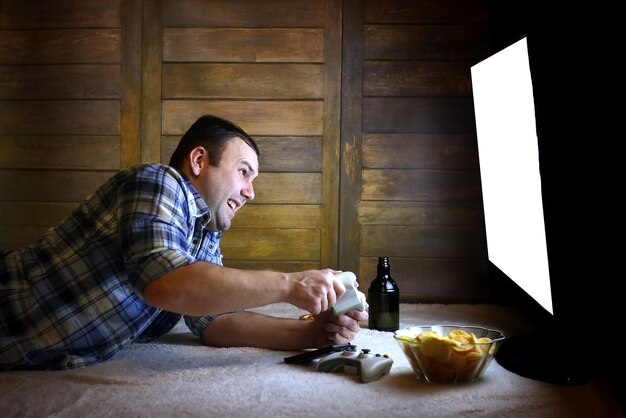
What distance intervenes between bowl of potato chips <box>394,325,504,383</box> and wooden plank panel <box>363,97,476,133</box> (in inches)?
60.9

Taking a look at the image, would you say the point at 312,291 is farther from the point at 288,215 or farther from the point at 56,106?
the point at 56,106

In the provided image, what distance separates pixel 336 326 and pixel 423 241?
132 centimetres

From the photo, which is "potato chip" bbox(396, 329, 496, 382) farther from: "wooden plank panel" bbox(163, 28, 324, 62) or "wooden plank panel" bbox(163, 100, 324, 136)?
"wooden plank panel" bbox(163, 28, 324, 62)

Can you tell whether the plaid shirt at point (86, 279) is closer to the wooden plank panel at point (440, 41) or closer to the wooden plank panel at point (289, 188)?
the wooden plank panel at point (289, 188)

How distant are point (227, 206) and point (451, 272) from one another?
1402 mm

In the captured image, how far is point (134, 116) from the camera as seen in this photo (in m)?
2.82

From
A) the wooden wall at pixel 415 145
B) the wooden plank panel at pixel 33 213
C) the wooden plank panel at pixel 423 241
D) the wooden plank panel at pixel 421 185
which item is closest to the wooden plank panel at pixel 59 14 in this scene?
the wooden plank panel at pixel 33 213

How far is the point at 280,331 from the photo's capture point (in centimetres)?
163

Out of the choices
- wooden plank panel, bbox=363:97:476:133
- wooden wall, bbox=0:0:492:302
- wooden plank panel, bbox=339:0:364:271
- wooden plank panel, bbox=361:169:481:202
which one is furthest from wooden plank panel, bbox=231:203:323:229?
wooden plank panel, bbox=363:97:476:133

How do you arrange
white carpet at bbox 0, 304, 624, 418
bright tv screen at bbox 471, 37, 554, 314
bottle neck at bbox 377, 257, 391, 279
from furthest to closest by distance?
bottle neck at bbox 377, 257, 391, 279
bright tv screen at bbox 471, 37, 554, 314
white carpet at bbox 0, 304, 624, 418

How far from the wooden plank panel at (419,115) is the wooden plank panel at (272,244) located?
51 cm

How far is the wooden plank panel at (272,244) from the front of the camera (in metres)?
2.83

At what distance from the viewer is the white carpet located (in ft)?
3.81

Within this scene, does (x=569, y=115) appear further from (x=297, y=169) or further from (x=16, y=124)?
(x=16, y=124)
